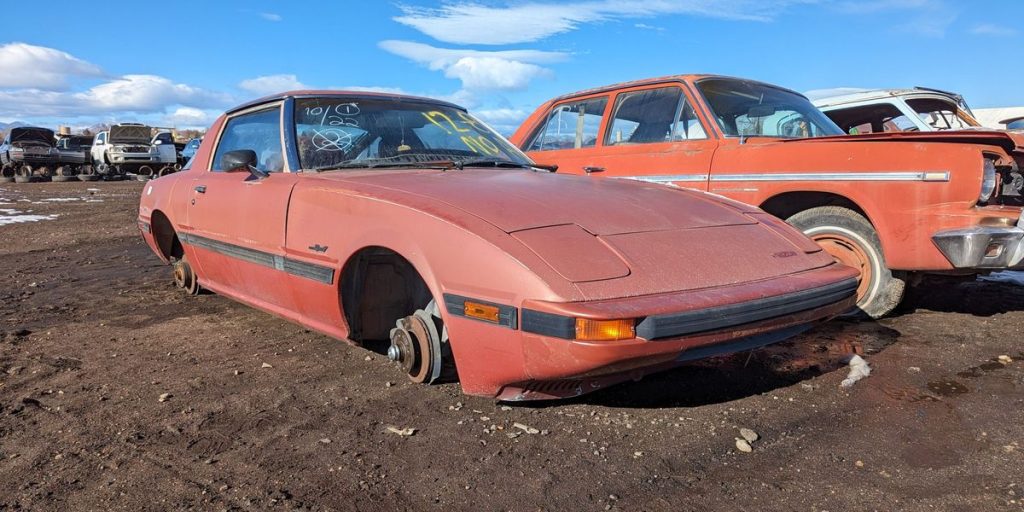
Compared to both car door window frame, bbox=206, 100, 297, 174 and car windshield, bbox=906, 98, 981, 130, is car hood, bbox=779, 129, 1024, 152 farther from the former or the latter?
car windshield, bbox=906, 98, 981, 130

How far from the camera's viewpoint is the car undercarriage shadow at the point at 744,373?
2.67m

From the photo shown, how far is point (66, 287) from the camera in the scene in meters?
5.07

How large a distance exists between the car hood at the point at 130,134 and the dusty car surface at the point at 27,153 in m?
2.23

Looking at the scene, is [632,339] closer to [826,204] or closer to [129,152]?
[826,204]

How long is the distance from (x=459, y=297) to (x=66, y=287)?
14.1 ft

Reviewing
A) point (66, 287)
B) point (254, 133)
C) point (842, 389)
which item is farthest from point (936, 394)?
point (66, 287)

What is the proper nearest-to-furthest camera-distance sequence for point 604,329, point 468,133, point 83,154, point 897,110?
point 604,329 → point 468,133 → point 897,110 → point 83,154

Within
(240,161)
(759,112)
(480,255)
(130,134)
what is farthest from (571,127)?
(130,134)

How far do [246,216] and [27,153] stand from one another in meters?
25.0

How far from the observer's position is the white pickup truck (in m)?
23.8

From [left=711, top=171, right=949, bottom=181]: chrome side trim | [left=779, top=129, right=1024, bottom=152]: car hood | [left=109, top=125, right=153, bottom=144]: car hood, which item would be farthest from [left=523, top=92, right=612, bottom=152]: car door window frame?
A: [left=109, top=125, right=153, bottom=144]: car hood

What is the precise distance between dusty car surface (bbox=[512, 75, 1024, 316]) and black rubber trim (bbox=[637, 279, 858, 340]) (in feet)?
4.66

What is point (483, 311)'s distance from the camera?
7.25ft

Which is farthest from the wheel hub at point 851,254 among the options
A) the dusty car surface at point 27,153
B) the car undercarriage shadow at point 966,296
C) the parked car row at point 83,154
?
the dusty car surface at point 27,153
